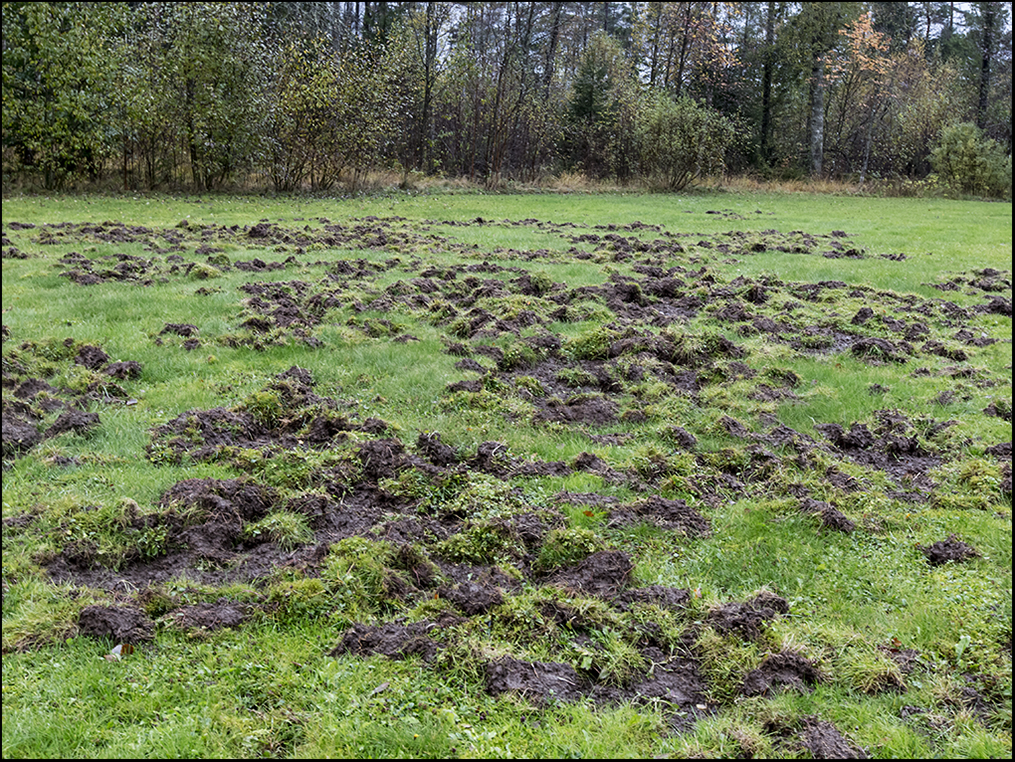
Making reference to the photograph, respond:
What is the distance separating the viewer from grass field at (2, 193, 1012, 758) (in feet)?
9.95

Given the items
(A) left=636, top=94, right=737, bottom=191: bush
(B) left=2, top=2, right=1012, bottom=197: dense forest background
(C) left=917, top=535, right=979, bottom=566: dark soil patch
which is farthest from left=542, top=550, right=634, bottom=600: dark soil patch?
(A) left=636, top=94, right=737, bottom=191: bush

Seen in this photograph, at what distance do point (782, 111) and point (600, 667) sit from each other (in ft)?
132

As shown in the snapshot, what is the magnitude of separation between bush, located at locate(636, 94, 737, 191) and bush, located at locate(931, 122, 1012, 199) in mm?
10383

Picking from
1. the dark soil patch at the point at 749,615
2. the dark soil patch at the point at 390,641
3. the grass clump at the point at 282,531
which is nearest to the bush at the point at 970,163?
the dark soil patch at the point at 749,615

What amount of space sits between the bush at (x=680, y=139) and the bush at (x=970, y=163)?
10.4 metres

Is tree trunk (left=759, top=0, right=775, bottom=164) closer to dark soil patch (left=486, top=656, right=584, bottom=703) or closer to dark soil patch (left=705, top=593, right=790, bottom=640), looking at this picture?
dark soil patch (left=705, top=593, right=790, bottom=640)

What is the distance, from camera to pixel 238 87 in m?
22.6

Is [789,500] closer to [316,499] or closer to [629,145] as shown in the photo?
[316,499]

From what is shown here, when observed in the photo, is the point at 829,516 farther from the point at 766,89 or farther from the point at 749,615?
the point at 766,89

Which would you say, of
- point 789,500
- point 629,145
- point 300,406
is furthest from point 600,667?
point 629,145

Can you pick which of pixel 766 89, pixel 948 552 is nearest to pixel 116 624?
pixel 948 552

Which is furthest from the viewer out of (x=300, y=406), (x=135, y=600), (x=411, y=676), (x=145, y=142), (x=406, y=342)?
(x=145, y=142)

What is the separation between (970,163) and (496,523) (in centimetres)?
3578

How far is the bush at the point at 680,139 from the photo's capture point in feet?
95.9
